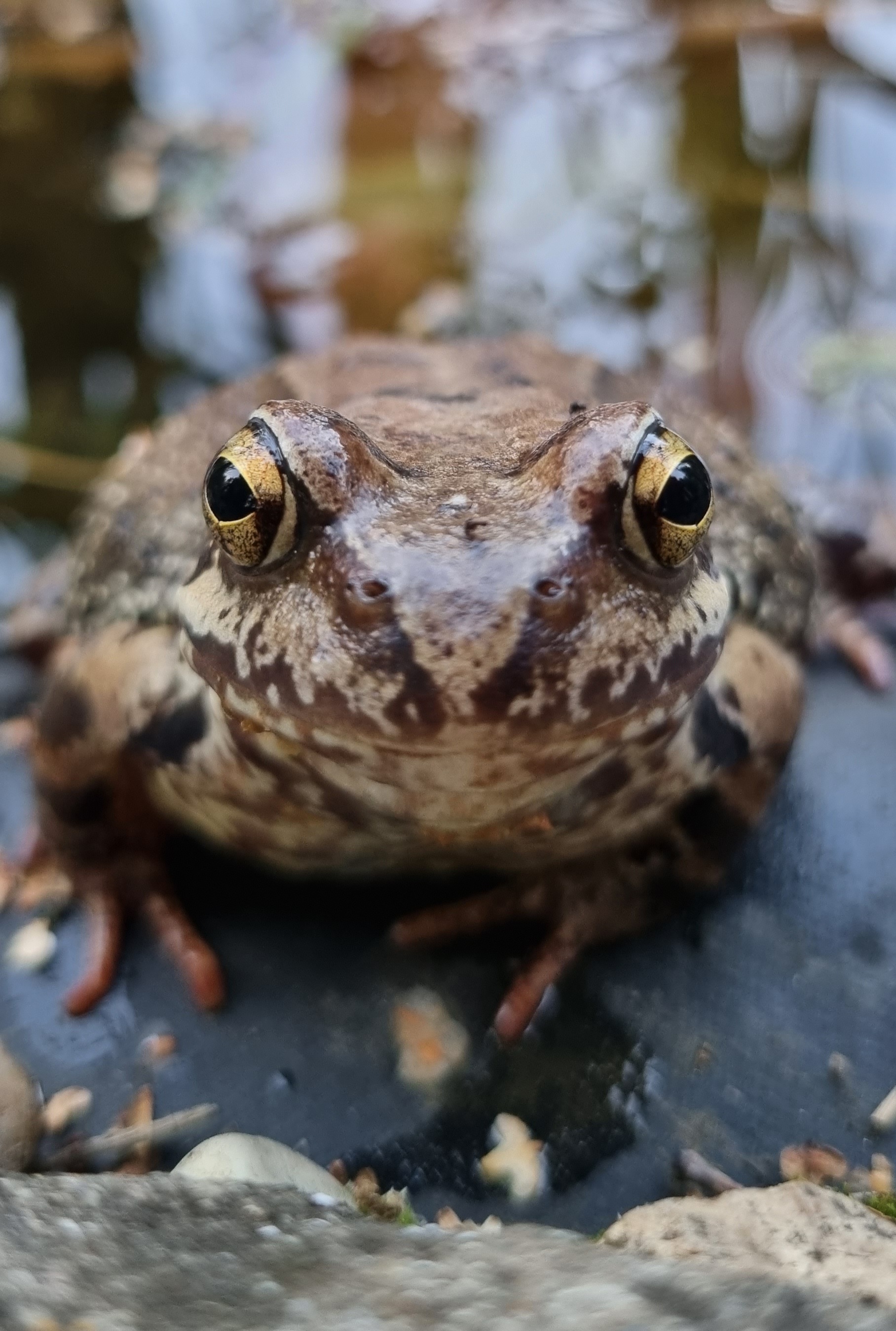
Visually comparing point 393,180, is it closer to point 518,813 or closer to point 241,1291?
point 518,813

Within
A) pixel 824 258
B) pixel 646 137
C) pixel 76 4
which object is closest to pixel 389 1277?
pixel 824 258

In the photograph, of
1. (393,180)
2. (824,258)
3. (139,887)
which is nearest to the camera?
(139,887)

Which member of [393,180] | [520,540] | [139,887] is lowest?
[139,887]

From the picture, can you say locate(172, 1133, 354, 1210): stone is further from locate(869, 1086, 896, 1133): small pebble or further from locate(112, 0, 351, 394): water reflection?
locate(112, 0, 351, 394): water reflection

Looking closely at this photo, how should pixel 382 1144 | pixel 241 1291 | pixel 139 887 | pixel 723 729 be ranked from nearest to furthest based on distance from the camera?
pixel 241 1291 < pixel 382 1144 < pixel 723 729 < pixel 139 887

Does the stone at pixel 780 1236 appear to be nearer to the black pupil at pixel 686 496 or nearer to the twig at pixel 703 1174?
the twig at pixel 703 1174

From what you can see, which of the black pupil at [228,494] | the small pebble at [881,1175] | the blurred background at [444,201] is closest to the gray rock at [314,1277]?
the small pebble at [881,1175]

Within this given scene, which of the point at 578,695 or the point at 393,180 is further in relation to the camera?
the point at 393,180

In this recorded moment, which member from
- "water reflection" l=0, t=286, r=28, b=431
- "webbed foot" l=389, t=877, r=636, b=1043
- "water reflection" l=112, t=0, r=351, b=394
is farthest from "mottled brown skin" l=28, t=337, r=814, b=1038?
"water reflection" l=112, t=0, r=351, b=394
